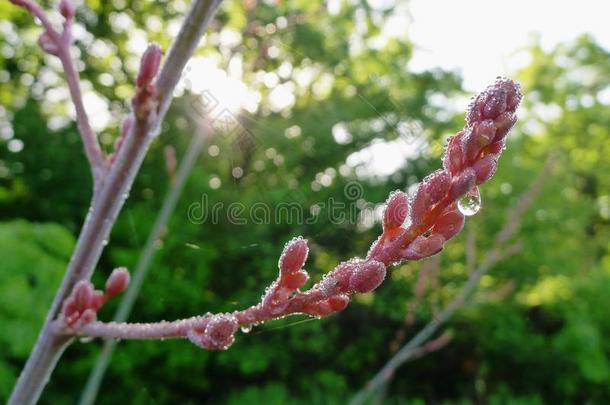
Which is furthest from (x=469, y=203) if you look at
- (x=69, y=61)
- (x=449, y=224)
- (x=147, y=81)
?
(x=69, y=61)

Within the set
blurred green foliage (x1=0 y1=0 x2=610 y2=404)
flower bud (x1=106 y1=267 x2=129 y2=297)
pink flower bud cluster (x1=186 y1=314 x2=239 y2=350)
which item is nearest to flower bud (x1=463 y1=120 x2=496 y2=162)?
pink flower bud cluster (x1=186 y1=314 x2=239 y2=350)

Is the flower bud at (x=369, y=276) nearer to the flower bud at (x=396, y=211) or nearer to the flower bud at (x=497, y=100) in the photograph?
the flower bud at (x=396, y=211)

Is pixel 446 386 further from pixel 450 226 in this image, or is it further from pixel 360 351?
pixel 450 226

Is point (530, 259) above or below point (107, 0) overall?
below

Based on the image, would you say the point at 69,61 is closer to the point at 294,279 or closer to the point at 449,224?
the point at 294,279

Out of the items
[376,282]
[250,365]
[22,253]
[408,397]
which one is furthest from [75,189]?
[376,282]

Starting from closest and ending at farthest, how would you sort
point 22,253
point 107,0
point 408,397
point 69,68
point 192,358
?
point 69,68 < point 192,358 < point 22,253 < point 408,397 < point 107,0

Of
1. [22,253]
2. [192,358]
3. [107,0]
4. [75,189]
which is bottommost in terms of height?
[192,358]

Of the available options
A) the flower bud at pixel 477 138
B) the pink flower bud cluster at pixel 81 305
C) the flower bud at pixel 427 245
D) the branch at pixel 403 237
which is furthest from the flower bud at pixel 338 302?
the pink flower bud cluster at pixel 81 305
